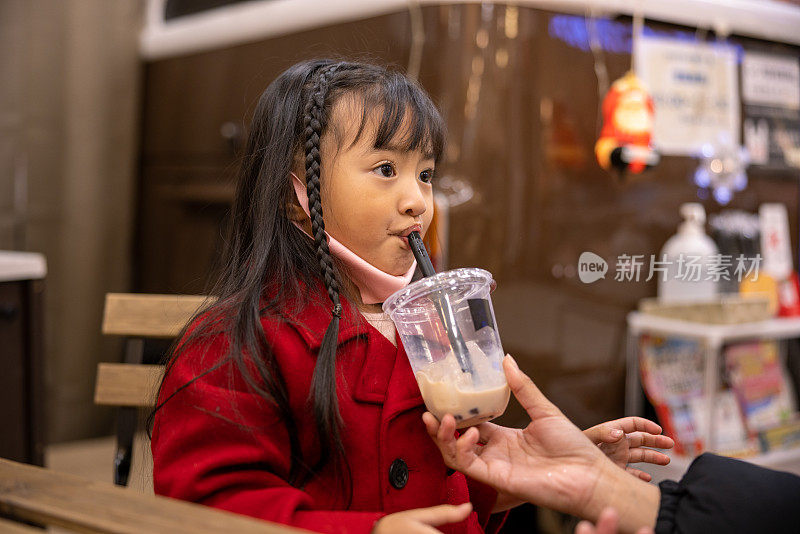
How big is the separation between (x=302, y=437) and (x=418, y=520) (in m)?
0.21

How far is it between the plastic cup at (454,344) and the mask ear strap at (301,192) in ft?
0.78

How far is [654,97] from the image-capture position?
2.16 meters

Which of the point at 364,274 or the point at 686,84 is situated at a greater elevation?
the point at 686,84

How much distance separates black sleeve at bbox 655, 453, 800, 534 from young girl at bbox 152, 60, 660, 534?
5.7 inches

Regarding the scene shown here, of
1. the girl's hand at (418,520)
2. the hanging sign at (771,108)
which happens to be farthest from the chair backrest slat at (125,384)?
the hanging sign at (771,108)

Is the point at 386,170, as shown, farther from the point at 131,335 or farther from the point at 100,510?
the point at 131,335

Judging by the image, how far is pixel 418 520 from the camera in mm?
735

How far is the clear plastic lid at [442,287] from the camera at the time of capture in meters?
0.83

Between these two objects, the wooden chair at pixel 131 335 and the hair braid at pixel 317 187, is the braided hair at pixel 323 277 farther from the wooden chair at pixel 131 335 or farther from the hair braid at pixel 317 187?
the wooden chair at pixel 131 335

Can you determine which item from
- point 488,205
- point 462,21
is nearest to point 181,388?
point 488,205

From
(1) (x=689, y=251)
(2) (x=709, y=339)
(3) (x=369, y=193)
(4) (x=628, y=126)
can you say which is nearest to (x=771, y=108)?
(4) (x=628, y=126)

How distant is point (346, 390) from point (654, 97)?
1.62m

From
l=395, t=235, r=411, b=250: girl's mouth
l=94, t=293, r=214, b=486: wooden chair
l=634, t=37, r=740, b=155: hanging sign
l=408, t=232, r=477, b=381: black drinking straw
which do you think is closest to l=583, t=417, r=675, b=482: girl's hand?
l=408, t=232, r=477, b=381: black drinking straw

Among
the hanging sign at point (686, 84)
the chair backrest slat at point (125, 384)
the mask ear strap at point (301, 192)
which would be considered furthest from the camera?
the hanging sign at point (686, 84)
